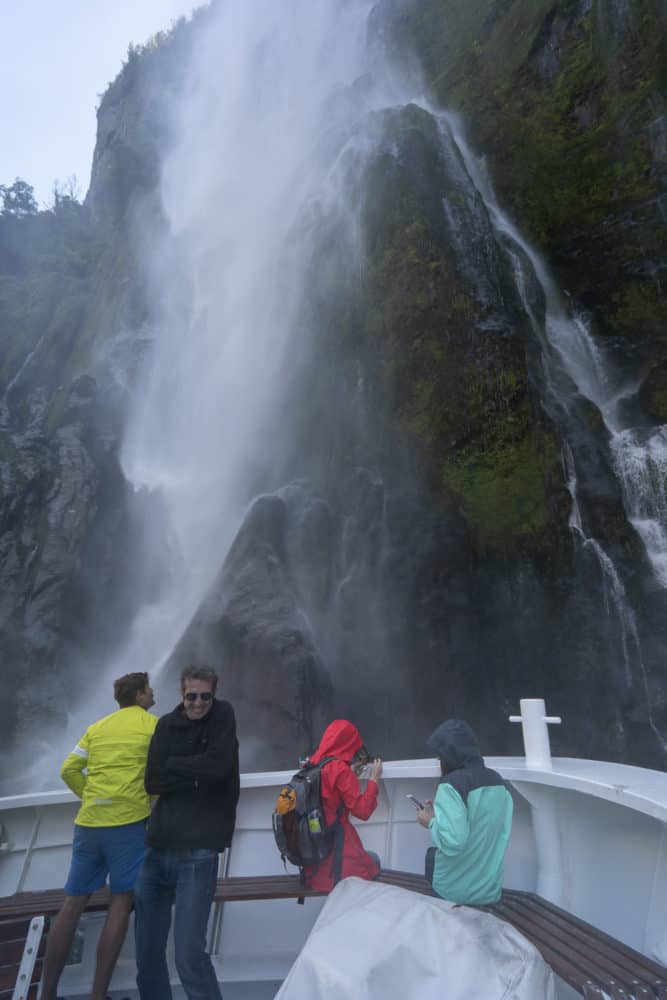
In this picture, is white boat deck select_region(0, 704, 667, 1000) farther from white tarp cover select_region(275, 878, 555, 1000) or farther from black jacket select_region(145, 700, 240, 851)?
black jacket select_region(145, 700, 240, 851)

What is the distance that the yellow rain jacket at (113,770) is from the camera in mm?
3193

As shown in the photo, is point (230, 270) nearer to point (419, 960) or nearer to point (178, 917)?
point (178, 917)

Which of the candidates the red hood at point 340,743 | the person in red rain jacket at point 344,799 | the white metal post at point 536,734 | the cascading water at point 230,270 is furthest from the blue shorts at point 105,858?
the cascading water at point 230,270

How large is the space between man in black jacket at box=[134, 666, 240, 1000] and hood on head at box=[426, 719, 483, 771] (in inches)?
36.8

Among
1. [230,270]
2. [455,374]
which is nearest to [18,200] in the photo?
[230,270]

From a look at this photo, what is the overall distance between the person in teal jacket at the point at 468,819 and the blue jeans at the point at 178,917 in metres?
1.02

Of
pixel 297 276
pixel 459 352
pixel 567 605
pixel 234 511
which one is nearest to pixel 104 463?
pixel 234 511

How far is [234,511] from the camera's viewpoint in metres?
15.3

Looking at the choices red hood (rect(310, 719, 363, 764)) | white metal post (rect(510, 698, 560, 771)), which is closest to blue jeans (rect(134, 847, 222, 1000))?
red hood (rect(310, 719, 363, 764))

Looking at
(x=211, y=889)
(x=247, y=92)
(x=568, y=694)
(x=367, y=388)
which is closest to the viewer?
(x=211, y=889)

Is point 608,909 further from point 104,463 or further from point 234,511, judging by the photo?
point 104,463

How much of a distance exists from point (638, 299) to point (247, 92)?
18564 mm

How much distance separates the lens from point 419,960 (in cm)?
192

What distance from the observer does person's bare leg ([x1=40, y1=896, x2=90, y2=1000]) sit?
120 inches
